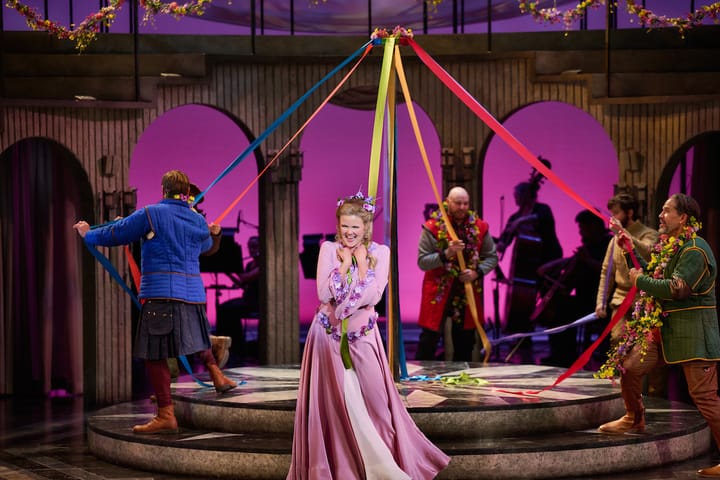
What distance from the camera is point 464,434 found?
686 centimetres

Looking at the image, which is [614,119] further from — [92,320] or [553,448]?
[92,320]

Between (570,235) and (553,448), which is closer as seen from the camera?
(553,448)

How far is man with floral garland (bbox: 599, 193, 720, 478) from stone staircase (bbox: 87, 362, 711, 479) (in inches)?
20.4

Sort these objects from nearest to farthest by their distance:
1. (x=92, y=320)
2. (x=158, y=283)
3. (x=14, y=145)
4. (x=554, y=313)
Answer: (x=158, y=283), (x=92, y=320), (x=14, y=145), (x=554, y=313)

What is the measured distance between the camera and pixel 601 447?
6.63 m

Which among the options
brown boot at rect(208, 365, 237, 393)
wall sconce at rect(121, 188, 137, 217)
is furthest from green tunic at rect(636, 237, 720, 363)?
wall sconce at rect(121, 188, 137, 217)

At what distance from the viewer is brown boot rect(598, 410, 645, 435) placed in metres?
7.06

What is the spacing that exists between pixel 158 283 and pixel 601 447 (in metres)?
2.95

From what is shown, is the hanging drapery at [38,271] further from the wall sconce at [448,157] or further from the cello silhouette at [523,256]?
the cello silhouette at [523,256]

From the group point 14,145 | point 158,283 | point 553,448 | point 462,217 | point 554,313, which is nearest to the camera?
point 553,448

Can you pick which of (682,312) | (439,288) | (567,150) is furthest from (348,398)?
(567,150)

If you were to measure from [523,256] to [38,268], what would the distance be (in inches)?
212

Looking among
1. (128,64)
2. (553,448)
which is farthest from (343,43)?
(553,448)

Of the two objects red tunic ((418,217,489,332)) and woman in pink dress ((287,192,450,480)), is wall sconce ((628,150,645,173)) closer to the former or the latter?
red tunic ((418,217,489,332))
